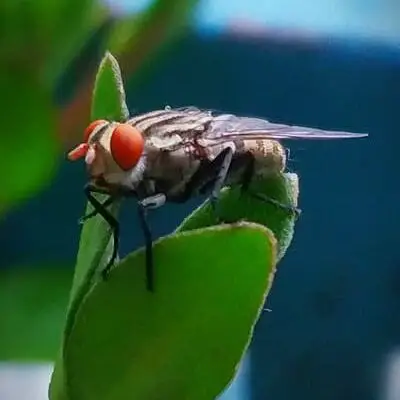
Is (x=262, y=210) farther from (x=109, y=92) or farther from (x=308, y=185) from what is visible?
(x=308, y=185)

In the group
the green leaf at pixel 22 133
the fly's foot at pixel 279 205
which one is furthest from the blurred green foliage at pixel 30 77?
Result: the fly's foot at pixel 279 205

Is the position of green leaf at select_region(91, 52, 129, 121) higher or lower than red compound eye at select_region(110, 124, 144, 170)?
higher

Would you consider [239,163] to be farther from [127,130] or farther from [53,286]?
[53,286]

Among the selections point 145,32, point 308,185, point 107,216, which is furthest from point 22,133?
point 308,185

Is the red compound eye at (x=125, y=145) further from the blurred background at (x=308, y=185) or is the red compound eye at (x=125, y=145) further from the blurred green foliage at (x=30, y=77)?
the blurred background at (x=308, y=185)

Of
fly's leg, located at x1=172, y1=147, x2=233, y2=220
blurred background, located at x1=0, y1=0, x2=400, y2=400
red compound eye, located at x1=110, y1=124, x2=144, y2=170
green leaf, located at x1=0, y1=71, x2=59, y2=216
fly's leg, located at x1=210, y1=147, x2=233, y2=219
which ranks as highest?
red compound eye, located at x1=110, y1=124, x2=144, y2=170

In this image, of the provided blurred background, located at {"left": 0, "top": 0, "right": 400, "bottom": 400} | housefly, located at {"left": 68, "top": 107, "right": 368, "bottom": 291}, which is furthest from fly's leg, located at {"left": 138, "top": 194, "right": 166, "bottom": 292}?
blurred background, located at {"left": 0, "top": 0, "right": 400, "bottom": 400}

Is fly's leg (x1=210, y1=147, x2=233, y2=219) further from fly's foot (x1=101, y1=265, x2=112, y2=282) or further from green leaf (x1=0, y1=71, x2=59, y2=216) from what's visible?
green leaf (x1=0, y1=71, x2=59, y2=216)
